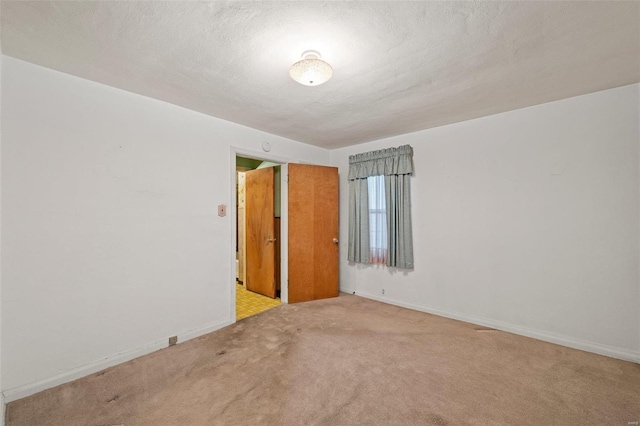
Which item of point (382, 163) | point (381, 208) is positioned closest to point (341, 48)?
point (382, 163)

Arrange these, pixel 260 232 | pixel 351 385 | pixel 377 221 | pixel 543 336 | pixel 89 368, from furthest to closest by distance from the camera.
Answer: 1. pixel 260 232
2. pixel 377 221
3. pixel 543 336
4. pixel 89 368
5. pixel 351 385

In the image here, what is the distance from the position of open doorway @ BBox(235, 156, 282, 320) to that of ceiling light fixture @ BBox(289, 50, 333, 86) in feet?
7.64

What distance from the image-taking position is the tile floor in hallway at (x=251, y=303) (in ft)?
11.1

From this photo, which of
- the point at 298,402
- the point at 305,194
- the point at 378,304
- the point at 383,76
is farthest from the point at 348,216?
the point at 298,402

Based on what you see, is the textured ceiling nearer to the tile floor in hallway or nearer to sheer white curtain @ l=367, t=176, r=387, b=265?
sheer white curtain @ l=367, t=176, r=387, b=265

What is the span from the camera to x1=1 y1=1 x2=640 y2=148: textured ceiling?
1382 mm

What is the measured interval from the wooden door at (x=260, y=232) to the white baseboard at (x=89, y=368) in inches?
55.8

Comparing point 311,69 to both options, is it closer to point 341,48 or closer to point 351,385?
point 341,48

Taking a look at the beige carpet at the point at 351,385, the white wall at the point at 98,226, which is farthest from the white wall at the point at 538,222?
the white wall at the point at 98,226

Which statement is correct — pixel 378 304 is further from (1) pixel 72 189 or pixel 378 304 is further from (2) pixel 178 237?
(1) pixel 72 189

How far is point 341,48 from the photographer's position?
5.52ft

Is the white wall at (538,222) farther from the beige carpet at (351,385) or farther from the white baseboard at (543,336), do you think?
the beige carpet at (351,385)

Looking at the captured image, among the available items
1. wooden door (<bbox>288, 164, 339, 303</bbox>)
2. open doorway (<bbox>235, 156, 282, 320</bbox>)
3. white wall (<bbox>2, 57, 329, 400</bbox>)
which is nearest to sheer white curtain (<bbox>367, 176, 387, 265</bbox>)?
wooden door (<bbox>288, 164, 339, 303</bbox>)

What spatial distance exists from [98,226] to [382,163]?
327cm
